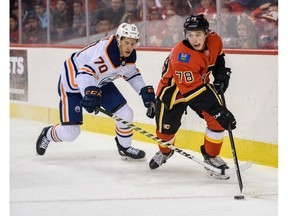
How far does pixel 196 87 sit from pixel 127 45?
2.09ft

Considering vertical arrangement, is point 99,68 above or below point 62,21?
below

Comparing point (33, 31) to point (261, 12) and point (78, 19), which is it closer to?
point (78, 19)

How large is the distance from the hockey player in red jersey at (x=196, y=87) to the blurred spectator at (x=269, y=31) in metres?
0.58

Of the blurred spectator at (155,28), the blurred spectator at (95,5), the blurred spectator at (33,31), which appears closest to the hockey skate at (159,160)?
the blurred spectator at (155,28)

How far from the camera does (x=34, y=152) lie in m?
5.11

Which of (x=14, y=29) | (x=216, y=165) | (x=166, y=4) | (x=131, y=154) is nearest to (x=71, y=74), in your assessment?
(x=131, y=154)

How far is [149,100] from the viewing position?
4.41 meters

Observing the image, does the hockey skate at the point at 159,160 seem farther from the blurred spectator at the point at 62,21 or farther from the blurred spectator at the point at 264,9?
the blurred spectator at the point at 62,21

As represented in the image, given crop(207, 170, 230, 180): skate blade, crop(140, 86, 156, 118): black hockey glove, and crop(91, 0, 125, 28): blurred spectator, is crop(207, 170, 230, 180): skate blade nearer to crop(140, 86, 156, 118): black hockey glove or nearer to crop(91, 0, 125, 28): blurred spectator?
crop(140, 86, 156, 118): black hockey glove

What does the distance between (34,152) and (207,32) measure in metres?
1.79

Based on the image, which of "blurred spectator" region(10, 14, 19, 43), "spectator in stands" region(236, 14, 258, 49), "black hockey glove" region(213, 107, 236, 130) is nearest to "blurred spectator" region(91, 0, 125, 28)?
"blurred spectator" region(10, 14, 19, 43)

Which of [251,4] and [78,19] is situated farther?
[78,19]

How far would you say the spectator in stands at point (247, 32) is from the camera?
471 cm
